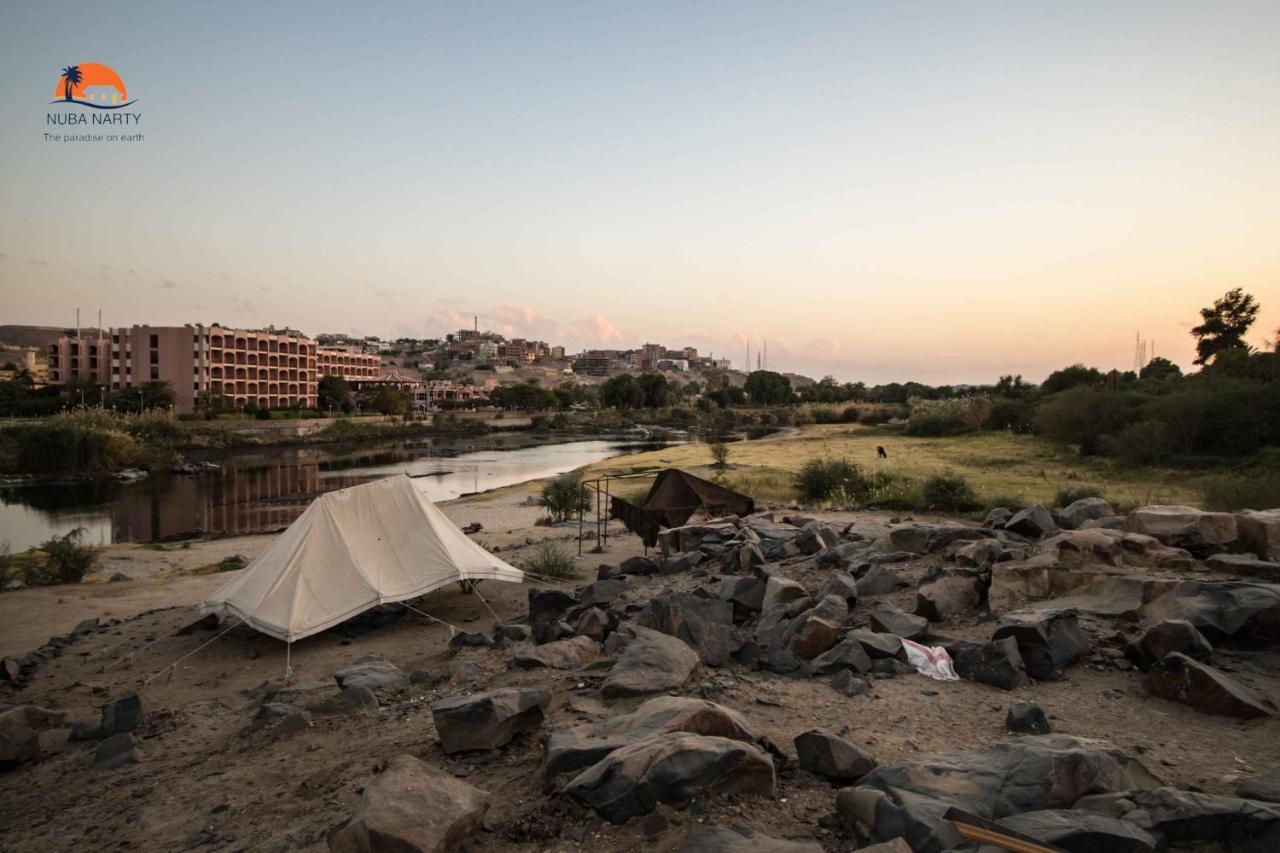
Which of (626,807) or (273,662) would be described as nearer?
(626,807)

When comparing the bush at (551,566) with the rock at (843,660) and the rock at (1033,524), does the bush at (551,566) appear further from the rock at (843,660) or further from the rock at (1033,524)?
the rock at (1033,524)

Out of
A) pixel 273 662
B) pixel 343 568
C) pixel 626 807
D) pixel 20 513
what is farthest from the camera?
pixel 20 513

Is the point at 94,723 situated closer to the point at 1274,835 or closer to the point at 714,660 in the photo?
the point at 714,660

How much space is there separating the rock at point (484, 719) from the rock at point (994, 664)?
402cm

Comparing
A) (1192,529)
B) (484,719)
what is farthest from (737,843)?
(1192,529)

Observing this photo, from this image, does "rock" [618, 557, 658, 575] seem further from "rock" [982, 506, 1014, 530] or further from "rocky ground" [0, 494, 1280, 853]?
"rock" [982, 506, 1014, 530]

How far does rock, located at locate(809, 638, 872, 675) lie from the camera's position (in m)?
6.64

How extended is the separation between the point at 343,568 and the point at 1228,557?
39.6 ft

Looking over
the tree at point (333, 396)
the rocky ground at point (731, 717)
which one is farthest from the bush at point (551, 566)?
the tree at point (333, 396)

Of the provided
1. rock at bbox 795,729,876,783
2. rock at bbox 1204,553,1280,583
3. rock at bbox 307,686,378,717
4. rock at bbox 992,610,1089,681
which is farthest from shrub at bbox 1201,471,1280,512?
rock at bbox 307,686,378,717

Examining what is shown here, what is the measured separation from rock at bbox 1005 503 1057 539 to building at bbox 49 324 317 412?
94148 millimetres

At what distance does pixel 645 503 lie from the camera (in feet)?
54.3

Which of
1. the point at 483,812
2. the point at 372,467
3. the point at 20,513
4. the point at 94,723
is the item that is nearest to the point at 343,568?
the point at 94,723

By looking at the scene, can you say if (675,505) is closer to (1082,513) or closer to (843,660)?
(1082,513)
